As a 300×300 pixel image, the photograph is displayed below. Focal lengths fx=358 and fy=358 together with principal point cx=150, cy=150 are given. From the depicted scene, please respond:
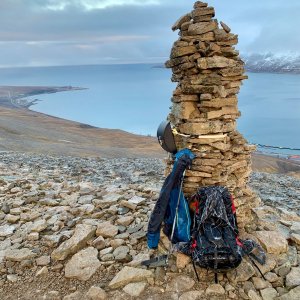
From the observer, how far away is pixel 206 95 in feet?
22.5

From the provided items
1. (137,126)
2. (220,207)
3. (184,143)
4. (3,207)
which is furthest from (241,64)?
(137,126)

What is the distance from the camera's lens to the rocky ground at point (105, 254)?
610 cm

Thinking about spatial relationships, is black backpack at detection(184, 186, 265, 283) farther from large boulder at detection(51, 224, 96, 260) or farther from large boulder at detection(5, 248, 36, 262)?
large boulder at detection(5, 248, 36, 262)

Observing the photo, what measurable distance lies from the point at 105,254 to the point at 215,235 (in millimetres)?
2331

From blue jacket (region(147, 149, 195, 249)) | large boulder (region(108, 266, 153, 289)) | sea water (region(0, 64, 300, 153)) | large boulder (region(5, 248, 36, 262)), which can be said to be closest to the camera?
large boulder (region(108, 266, 153, 289))

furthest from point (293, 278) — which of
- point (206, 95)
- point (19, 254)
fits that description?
point (19, 254)

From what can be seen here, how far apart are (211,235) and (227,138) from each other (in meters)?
2.17

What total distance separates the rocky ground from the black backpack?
14.2 inches

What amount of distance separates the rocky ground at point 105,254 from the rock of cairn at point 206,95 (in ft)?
4.94

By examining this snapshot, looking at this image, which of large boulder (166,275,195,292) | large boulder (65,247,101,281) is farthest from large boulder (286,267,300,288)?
large boulder (65,247,101,281)

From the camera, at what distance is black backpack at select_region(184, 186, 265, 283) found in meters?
5.87

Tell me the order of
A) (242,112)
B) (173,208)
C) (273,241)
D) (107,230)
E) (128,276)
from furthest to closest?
(242,112)
(107,230)
(273,241)
(173,208)
(128,276)

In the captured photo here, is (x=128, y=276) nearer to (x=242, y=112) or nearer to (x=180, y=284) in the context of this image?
(x=180, y=284)

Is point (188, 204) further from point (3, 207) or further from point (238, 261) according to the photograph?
point (3, 207)
